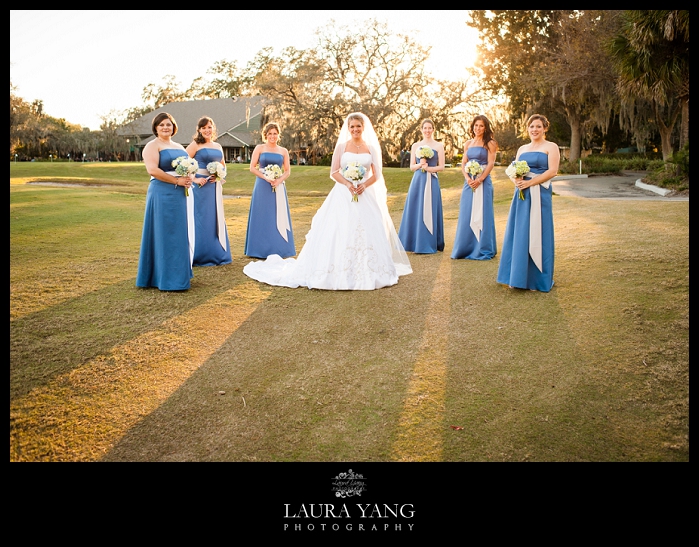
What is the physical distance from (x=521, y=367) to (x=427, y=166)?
6413mm

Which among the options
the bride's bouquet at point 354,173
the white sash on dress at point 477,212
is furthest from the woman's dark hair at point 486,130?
the bride's bouquet at point 354,173

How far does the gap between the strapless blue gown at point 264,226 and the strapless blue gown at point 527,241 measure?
4.36 metres

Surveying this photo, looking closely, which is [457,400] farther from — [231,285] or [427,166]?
[427,166]

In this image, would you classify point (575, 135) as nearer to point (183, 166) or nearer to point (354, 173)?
point (354, 173)

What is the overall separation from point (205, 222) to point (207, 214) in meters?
0.15

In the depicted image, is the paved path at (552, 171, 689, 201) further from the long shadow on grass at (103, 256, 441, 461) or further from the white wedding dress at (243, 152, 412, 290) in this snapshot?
the long shadow on grass at (103, 256, 441, 461)

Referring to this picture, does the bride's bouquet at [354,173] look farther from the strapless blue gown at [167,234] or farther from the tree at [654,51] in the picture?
the tree at [654,51]

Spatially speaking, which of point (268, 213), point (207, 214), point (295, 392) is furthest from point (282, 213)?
point (295, 392)

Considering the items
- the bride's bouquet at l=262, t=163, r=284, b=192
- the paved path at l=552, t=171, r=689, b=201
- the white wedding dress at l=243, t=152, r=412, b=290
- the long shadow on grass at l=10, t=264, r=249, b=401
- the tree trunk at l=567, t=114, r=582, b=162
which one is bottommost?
the long shadow on grass at l=10, t=264, r=249, b=401

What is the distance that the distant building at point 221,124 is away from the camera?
53.9 metres

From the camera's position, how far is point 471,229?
973 centimetres

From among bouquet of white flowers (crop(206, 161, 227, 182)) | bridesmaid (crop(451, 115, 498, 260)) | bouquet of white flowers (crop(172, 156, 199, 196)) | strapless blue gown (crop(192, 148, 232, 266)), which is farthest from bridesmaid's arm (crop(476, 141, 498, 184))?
bouquet of white flowers (crop(172, 156, 199, 196))

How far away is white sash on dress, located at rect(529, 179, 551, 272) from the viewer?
6.99m
